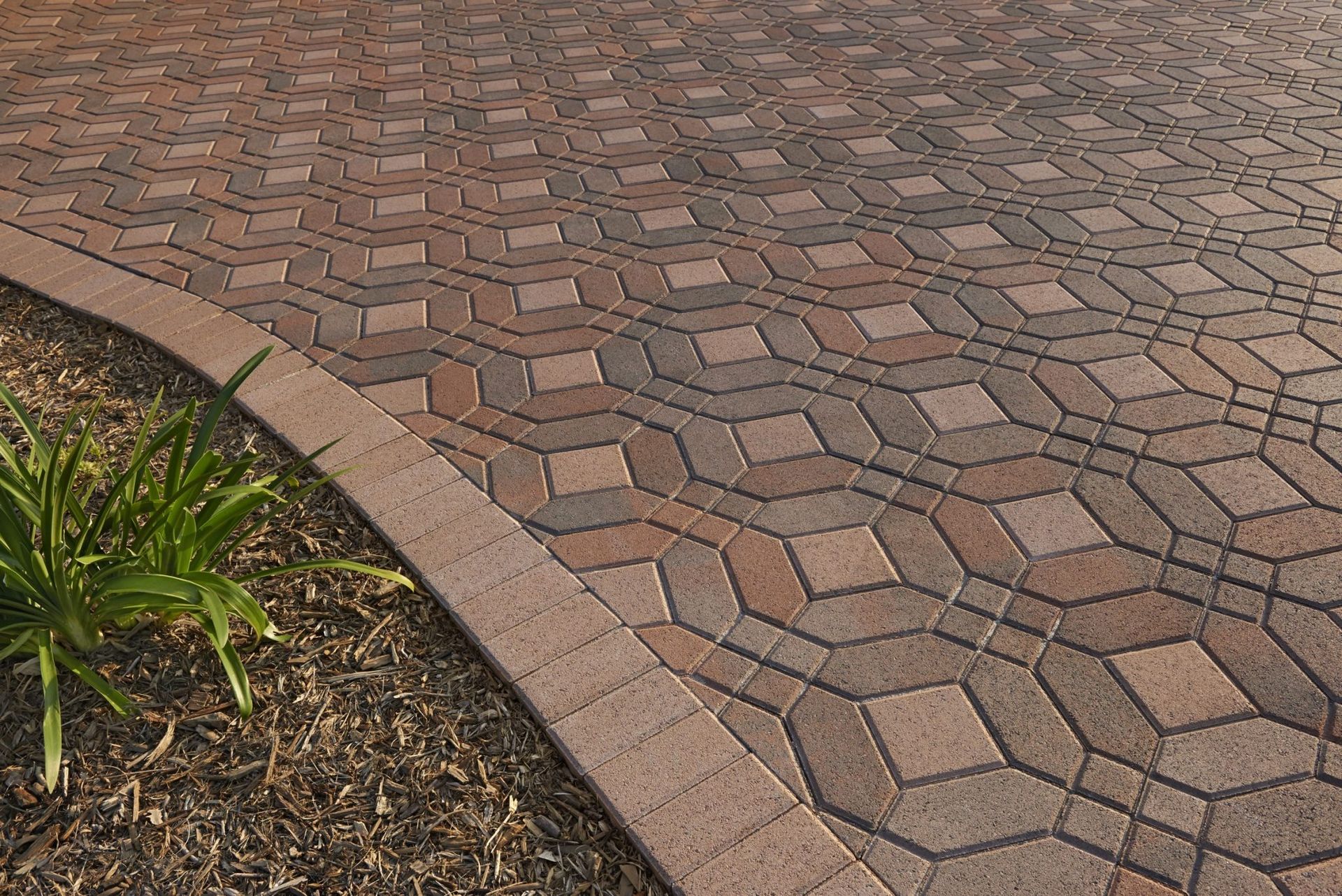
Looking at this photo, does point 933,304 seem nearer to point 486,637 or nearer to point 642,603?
point 642,603

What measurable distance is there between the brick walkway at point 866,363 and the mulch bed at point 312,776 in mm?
159

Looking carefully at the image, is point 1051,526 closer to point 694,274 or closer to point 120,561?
point 694,274

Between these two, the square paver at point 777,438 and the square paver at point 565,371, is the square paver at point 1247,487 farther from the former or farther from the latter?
the square paver at point 565,371

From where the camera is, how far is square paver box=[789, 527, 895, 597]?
2.71 metres

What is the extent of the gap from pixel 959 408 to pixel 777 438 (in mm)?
623

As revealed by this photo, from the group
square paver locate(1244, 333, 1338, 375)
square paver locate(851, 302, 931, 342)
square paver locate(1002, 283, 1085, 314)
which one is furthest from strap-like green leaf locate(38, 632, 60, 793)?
square paver locate(1244, 333, 1338, 375)

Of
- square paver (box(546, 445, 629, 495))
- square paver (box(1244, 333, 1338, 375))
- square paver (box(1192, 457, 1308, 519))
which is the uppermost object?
square paver (box(546, 445, 629, 495))

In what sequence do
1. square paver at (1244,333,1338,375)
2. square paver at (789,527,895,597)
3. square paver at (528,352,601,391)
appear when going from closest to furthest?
square paver at (789,527,895,597)
square paver at (1244,333,1338,375)
square paver at (528,352,601,391)

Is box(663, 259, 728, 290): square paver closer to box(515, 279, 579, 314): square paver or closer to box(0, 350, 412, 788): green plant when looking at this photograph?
box(515, 279, 579, 314): square paver

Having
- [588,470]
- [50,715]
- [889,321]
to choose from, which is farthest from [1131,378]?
[50,715]

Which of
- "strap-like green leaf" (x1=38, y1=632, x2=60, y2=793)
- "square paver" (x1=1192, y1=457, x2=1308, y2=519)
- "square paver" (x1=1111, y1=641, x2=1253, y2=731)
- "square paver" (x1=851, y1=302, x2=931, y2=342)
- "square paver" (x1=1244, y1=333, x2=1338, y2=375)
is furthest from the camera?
"square paver" (x1=851, y1=302, x2=931, y2=342)

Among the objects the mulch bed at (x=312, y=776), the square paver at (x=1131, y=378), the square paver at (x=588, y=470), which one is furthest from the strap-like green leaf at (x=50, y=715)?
the square paver at (x=1131, y=378)

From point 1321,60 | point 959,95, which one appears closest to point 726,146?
point 959,95

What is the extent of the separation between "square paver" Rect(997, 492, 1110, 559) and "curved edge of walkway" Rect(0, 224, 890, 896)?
1.08 meters
